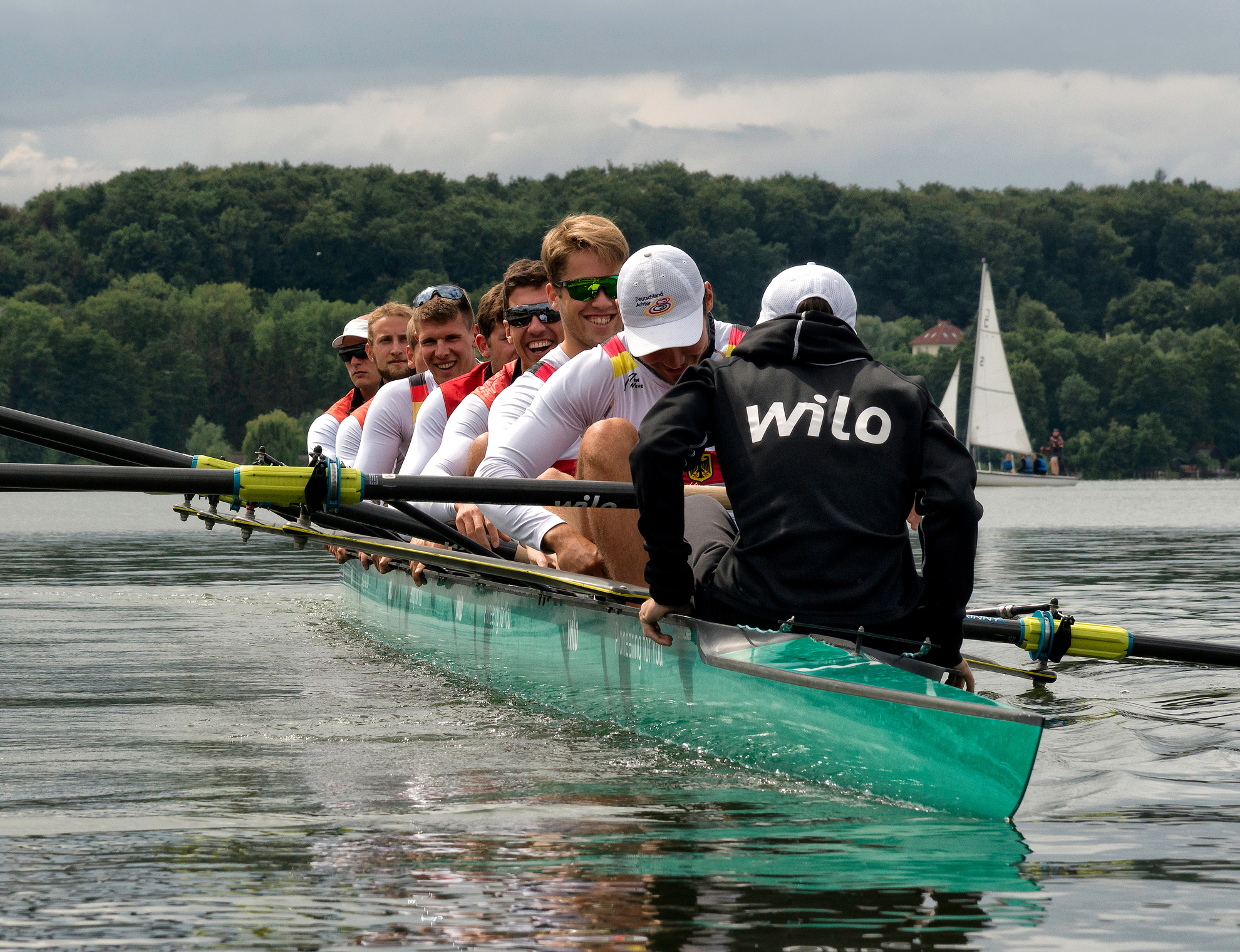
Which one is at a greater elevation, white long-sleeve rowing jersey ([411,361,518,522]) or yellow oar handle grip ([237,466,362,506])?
white long-sleeve rowing jersey ([411,361,518,522])

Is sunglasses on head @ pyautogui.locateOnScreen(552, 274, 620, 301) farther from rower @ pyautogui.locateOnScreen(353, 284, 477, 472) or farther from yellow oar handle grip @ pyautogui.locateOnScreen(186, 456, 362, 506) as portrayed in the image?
rower @ pyautogui.locateOnScreen(353, 284, 477, 472)

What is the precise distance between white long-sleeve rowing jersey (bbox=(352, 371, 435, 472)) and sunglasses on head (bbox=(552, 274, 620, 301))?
3345mm

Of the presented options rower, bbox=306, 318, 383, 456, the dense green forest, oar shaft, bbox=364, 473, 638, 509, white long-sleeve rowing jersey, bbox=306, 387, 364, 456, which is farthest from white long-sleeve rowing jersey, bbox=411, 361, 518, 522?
the dense green forest

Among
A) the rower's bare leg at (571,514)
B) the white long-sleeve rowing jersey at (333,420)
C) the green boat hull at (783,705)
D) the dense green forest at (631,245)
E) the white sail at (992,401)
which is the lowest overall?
the green boat hull at (783,705)

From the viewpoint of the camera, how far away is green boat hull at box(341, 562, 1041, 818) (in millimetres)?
3822

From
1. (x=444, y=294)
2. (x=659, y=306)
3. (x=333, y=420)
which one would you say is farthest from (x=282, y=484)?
(x=333, y=420)

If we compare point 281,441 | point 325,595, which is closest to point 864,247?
point 281,441

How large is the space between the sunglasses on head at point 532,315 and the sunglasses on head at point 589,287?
4.54 ft

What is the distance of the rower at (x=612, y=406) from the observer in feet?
17.0

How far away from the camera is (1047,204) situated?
400 feet

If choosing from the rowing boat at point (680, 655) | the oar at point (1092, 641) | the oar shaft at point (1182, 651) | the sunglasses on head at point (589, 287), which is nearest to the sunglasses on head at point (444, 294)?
the rowing boat at point (680, 655)

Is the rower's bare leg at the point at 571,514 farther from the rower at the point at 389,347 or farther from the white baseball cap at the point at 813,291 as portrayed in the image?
the rower at the point at 389,347

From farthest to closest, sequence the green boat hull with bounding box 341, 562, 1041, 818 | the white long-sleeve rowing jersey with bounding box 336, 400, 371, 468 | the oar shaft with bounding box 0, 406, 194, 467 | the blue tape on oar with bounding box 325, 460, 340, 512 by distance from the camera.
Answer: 1. the white long-sleeve rowing jersey with bounding box 336, 400, 371, 468
2. the oar shaft with bounding box 0, 406, 194, 467
3. the blue tape on oar with bounding box 325, 460, 340, 512
4. the green boat hull with bounding box 341, 562, 1041, 818

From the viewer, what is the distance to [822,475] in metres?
4.06
